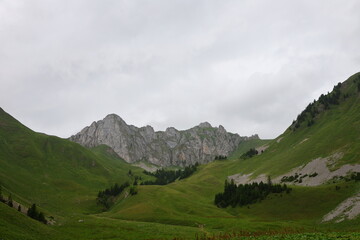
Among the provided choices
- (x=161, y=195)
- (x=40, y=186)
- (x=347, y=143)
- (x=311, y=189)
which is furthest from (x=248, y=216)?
(x=40, y=186)

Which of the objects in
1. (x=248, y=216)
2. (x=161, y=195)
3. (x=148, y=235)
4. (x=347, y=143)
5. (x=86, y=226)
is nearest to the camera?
(x=148, y=235)

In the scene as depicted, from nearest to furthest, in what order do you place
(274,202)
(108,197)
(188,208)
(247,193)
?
(274,202)
(188,208)
(247,193)
(108,197)

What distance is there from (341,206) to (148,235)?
60341 millimetres

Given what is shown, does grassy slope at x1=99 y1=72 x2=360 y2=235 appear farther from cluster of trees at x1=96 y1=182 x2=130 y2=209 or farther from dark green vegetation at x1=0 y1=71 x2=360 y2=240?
cluster of trees at x1=96 y1=182 x2=130 y2=209

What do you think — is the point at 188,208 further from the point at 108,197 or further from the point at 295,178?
the point at 108,197

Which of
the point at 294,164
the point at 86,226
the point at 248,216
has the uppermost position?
the point at 294,164

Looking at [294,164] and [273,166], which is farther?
[273,166]

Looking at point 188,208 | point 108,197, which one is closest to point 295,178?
point 188,208

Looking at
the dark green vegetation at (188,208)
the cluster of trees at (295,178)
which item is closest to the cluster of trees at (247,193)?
the dark green vegetation at (188,208)

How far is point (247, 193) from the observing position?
390 feet

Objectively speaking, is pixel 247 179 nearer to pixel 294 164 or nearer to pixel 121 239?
pixel 294 164

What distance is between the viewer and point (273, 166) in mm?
180625

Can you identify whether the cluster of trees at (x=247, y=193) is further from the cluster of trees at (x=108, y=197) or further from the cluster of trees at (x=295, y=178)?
the cluster of trees at (x=108, y=197)

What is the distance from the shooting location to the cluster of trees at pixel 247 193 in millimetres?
113056
